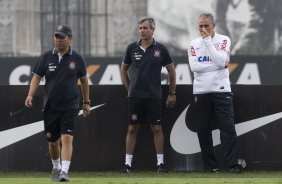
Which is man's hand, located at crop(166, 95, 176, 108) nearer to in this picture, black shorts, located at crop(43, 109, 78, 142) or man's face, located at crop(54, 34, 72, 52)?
black shorts, located at crop(43, 109, 78, 142)

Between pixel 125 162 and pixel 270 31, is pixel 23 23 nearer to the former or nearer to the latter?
pixel 270 31

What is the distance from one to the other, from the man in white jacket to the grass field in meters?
0.30

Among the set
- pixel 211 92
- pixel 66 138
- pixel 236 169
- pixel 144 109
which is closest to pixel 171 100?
pixel 144 109

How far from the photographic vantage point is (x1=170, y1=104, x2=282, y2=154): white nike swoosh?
40.5ft

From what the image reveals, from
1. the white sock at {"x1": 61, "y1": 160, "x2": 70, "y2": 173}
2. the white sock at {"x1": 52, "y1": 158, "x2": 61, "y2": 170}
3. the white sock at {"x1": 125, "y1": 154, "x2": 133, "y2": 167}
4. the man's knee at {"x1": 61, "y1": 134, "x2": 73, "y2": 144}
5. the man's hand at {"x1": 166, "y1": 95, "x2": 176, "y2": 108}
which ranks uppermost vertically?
the man's hand at {"x1": 166, "y1": 95, "x2": 176, "y2": 108}

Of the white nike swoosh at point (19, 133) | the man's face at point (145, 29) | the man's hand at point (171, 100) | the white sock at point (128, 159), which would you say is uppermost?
the man's face at point (145, 29)

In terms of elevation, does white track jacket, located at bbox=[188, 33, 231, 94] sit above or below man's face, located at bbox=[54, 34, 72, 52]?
below

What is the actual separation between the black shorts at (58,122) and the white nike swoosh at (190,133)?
2.07 metres

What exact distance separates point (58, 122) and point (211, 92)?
211cm

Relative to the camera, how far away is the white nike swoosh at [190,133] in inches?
486

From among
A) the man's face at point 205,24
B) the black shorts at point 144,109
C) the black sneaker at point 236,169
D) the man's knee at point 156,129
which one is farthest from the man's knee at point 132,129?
the man's face at point 205,24

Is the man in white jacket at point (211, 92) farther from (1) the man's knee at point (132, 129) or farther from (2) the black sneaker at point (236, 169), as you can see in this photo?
(1) the man's knee at point (132, 129)

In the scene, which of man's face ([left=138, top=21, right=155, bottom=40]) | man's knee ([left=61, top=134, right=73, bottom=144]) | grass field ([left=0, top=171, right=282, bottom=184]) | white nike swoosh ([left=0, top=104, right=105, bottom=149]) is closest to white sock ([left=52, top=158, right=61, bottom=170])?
grass field ([left=0, top=171, right=282, bottom=184])
